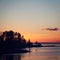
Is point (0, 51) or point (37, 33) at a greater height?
point (37, 33)

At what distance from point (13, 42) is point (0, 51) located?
13.0 inches

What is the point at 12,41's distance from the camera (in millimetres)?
3518

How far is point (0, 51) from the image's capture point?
11.7 ft

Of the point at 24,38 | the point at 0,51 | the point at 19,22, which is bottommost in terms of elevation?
the point at 0,51

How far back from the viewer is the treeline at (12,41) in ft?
11.3

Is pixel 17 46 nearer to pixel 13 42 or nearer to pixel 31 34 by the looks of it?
pixel 13 42

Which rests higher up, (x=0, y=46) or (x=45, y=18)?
(x=45, y=18)

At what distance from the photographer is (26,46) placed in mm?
3404

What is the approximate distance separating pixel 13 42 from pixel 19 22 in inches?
16.8

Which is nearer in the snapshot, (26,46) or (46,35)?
(26,46)

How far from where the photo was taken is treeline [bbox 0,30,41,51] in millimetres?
3449

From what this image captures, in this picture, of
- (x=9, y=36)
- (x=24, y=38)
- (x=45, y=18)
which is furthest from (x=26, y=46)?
(x=45, y=18)

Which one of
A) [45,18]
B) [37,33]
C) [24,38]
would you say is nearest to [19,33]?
[24,38]

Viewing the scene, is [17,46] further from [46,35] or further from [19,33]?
[46,35]
